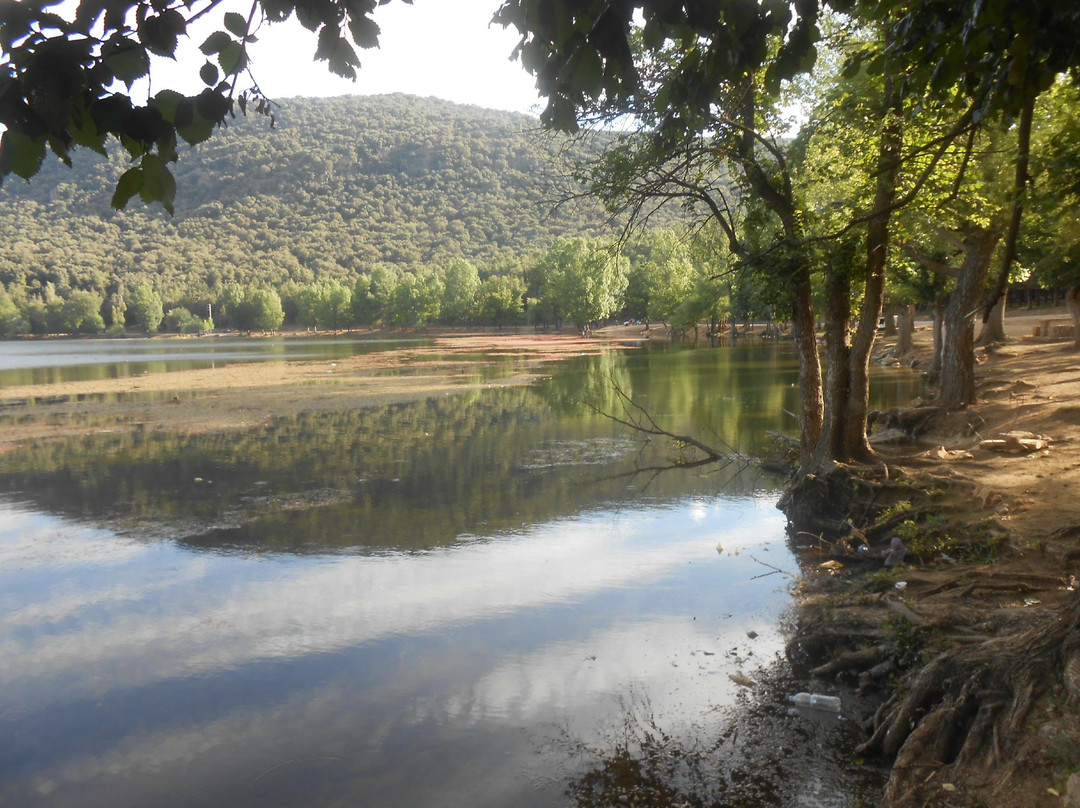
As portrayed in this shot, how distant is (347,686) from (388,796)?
1.99 m

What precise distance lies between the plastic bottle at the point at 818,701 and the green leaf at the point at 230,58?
6.49 m

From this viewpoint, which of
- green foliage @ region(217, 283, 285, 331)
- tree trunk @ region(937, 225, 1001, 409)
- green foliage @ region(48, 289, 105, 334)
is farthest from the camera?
green foliage @ region(217, 283, 285, 331)

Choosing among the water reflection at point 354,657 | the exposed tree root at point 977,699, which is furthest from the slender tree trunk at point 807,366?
the exposed tree root at point 977,699

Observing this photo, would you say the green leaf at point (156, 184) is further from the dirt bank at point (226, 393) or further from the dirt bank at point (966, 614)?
the dirt bank at point (226, 393)

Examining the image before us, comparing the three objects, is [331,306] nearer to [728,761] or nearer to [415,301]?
[415,301]

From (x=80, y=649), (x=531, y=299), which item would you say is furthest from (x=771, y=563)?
(x=531, y=299)

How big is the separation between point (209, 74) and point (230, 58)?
0.35 feet

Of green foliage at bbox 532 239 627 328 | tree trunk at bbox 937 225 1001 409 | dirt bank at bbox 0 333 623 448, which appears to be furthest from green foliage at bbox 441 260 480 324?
tree trunk at bbox 937 225 1001 409

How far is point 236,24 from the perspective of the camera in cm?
337

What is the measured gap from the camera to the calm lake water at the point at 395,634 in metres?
6.52

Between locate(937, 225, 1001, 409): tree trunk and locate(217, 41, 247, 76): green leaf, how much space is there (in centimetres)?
1688

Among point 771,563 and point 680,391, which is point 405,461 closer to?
point 771,563

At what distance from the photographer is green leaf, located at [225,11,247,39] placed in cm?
335

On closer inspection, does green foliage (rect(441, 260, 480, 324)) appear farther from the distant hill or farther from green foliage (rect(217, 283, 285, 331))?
green foliage (rect(217, 283, 285, 331))
